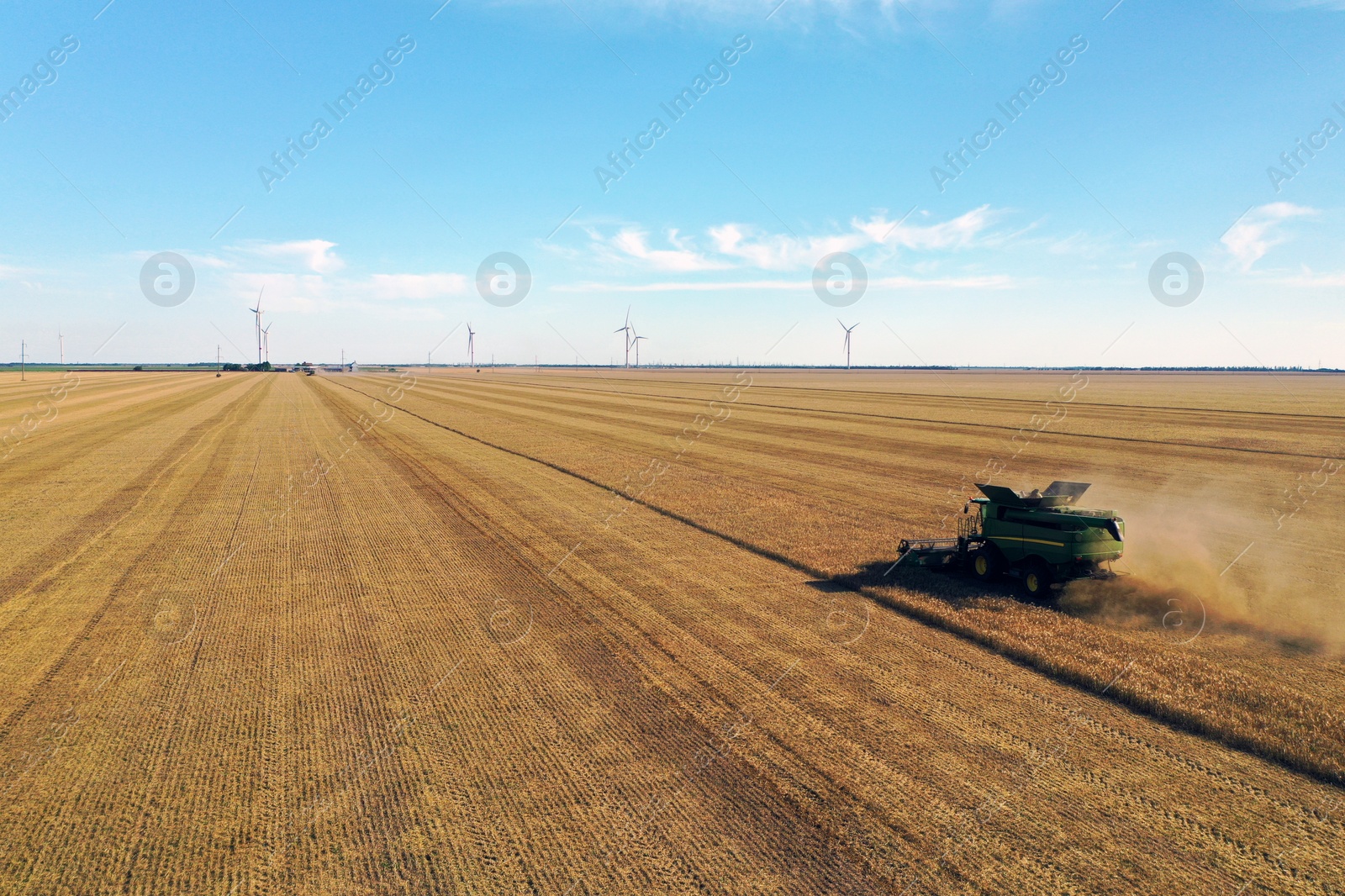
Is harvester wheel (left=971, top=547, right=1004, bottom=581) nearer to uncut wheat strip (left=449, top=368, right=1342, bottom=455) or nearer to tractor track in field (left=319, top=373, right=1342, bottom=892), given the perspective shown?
tractor track in field (left=319, top=373, right=1342, bottom=892)

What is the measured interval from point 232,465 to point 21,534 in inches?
510

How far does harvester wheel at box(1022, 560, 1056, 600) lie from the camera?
14.6 m

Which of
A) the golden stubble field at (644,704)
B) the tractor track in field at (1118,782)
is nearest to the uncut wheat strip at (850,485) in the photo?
the golden stubble field at (644,704)

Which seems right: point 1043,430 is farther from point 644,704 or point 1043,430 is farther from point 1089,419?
point 644,704

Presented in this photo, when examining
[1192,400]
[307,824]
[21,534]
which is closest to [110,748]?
[307,824]

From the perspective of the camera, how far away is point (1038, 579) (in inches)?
579

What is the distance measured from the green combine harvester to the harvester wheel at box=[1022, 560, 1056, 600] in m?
0.02

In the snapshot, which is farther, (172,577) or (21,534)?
(21,534)

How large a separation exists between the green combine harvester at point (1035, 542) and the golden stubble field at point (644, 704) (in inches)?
34.5

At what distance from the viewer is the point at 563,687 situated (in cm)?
1086

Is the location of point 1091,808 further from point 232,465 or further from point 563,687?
point 232,465

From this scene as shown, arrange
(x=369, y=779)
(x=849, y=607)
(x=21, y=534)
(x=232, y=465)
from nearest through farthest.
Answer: (x=369, y=779) → (x=849, y=607) → (x=21, y=534) → (x=232, y=465)

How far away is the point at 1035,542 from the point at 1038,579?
29.7 inches

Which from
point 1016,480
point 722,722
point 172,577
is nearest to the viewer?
point 722,722
